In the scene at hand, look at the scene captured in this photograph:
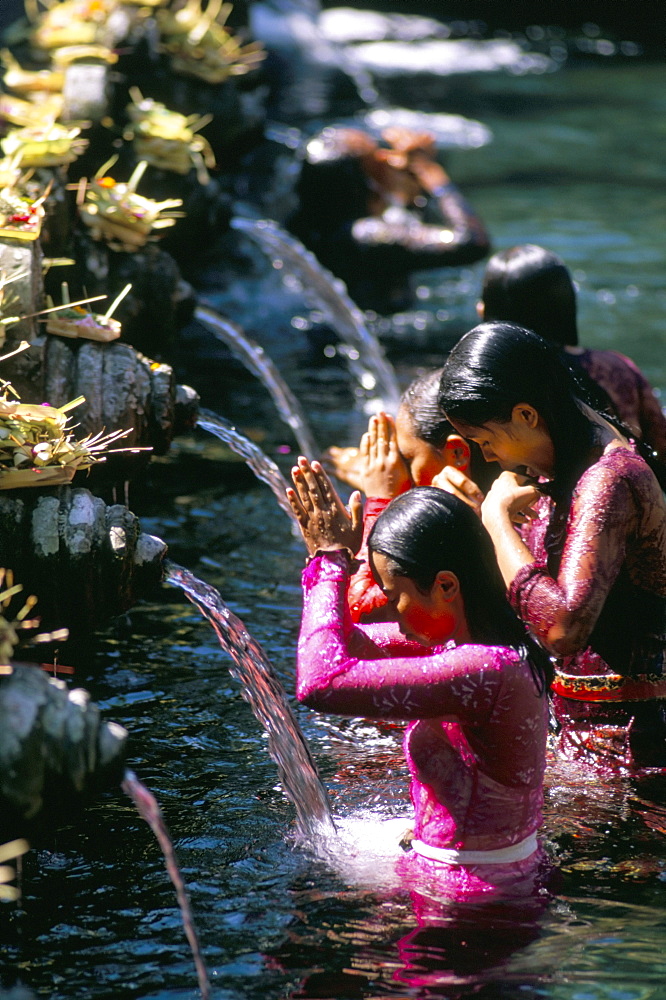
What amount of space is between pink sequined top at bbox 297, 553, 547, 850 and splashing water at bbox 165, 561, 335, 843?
591mm

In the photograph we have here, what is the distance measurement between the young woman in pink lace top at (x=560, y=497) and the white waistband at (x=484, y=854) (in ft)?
1.53

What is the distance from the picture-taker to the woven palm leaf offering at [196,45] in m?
8.01

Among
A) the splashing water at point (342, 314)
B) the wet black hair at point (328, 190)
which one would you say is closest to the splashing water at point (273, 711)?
the splashing water at point (342, 314)

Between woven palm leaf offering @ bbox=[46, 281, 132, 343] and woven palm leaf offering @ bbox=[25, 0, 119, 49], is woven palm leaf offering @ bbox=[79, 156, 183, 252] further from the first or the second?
woven palm leaf offering @ bbox=[25, 0, 119, 49]

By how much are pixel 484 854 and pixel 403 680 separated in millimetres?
550

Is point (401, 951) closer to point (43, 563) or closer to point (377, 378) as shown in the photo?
point (43, 563)

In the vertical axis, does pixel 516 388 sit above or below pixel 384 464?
above

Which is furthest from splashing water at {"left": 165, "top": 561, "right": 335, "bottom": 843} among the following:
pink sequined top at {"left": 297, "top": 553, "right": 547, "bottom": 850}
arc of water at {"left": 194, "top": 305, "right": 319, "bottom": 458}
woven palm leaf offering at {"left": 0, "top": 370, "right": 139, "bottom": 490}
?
arc of water at {"left": 194, "top": 305, "right": 319, "bottom": 458}

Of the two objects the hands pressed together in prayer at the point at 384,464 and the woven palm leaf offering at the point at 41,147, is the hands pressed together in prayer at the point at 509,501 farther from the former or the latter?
the woven palm leaf offering at the point at 41,147

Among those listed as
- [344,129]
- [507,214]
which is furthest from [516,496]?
[507,214]

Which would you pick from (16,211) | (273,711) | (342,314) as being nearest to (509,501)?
(273,711)

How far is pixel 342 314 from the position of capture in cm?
800

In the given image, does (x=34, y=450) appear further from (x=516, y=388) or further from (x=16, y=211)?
(x=516, y=388)

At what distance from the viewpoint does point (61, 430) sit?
3.33 m
